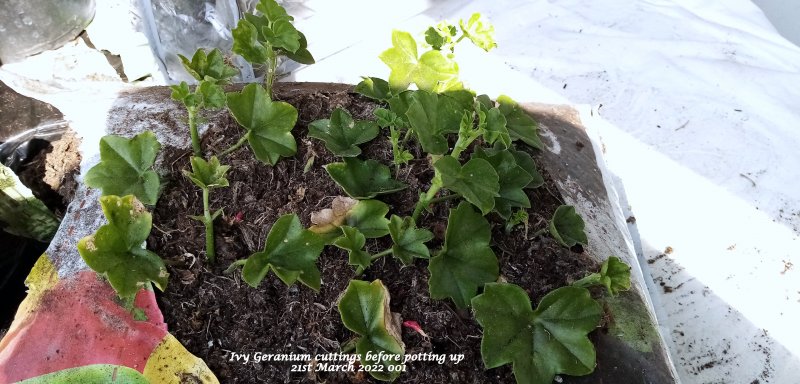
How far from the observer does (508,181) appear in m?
1.09

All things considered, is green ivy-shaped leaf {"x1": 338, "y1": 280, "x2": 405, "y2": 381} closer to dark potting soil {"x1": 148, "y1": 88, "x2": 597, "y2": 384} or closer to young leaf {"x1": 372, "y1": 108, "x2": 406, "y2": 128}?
dark potting soil {"x1": 148, "y1": 88, "x2": 597, "y2": 384}

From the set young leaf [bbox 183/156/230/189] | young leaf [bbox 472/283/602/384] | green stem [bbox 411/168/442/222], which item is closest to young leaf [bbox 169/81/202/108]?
young leaf [bbox 183/156/230/189]

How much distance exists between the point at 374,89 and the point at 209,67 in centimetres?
34

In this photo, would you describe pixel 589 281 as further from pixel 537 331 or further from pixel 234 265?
pixel 234 265

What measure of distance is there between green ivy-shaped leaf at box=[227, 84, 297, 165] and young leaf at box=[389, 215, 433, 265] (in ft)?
0.97

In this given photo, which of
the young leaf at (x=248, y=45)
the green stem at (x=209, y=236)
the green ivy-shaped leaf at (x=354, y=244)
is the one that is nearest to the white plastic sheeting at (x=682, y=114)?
the young leaf at (x=248, y=45)

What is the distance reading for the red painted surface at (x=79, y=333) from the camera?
0.89 m

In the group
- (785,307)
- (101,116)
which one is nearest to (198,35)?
(101,116)

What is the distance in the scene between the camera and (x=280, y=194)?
44.2 inches

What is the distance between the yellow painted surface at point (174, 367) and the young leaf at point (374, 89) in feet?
2.06

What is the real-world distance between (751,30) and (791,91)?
0.35m

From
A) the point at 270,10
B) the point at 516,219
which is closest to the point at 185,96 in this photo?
the point at 270,10

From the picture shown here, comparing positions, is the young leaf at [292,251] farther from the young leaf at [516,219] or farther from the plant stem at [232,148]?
the young leaf at [516,219]

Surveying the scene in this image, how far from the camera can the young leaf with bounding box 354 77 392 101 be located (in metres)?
1.24
